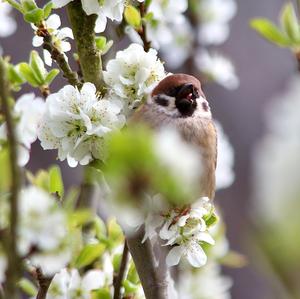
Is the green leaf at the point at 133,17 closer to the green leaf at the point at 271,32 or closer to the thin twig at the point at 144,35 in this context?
Result: the thin twig at the point at 144,35

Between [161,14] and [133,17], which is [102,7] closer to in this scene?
[133,17]

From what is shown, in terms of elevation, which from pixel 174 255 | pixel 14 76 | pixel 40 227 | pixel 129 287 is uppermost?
pixel 40 227

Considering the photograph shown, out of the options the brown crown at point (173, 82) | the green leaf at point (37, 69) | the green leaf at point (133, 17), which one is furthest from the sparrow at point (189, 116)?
the green leaf at point (37, 69)

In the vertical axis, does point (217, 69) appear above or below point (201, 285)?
above

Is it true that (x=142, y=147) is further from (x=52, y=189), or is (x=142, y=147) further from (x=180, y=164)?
(x=52, y=189)

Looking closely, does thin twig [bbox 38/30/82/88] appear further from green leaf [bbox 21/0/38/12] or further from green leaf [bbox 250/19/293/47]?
green leaf [bbox 250/19/293/47]

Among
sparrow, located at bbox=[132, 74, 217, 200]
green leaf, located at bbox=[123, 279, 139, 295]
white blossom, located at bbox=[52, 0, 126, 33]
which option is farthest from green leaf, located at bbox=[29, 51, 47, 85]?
green leaf, located at bbox=[123, 279, 139, 295]

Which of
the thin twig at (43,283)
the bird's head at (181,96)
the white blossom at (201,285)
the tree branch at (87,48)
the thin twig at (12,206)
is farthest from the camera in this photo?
the white blossom at (201,285)

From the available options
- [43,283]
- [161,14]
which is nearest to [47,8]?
[161,14]
